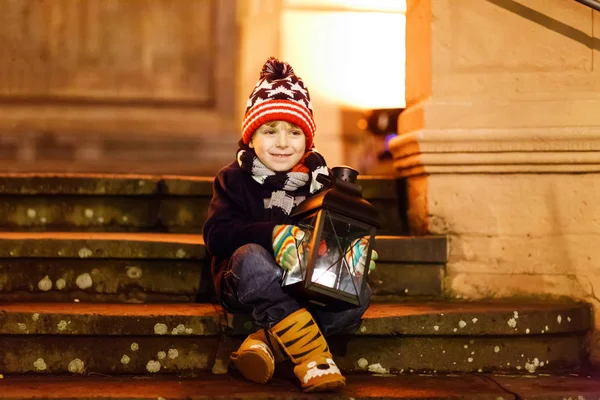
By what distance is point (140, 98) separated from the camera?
12.2 feet

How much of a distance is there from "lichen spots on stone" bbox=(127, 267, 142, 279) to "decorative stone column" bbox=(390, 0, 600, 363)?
109 centimetres

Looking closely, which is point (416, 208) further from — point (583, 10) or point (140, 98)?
point (140, 98)

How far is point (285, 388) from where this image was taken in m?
A: 1.93

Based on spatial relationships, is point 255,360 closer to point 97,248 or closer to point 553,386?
point 97,248

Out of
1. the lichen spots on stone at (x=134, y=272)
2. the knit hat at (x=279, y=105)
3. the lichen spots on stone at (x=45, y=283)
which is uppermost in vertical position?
the knit hat at (x=279, y=105)

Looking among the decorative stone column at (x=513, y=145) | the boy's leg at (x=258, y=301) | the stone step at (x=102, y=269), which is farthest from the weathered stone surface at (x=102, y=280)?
the decorative stone column at (x=513, y=145)

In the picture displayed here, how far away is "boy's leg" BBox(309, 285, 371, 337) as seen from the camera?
6.74ft

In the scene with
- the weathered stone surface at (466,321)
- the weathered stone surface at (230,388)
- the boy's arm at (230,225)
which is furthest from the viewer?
the weathered stone surface at (466,321)

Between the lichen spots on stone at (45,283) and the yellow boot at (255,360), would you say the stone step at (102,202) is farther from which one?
the yellow boot at (255,360)

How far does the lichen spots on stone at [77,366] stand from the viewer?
2.08 meters

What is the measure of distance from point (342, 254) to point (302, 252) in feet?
0.38

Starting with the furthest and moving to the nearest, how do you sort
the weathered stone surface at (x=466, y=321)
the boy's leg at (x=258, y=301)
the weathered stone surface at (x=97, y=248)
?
the weathered stone surface at (x=97, y=248)
the weathered stone surface at (x=466, y=321)
the boy's leg at (x=258, y=301)

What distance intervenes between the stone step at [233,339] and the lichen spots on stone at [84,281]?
13cm

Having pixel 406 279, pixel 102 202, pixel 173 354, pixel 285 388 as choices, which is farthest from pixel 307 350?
pixel 102 202
